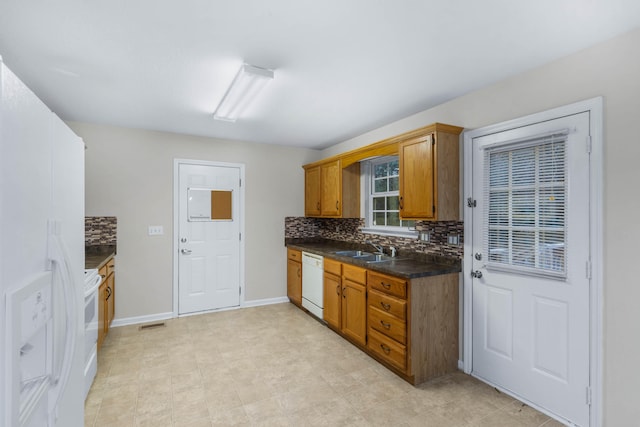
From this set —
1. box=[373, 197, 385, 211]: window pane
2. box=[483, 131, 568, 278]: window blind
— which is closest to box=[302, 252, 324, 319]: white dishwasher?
box=[373, 197, 385, 211]: window pane

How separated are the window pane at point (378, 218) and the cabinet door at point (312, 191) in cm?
87

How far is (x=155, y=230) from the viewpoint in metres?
4.14

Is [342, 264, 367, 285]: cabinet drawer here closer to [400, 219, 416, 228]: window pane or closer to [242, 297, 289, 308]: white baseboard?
Result: [400, 219, 416, 228]: window pane

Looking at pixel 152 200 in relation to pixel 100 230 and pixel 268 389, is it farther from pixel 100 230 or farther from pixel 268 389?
pixel 268 389

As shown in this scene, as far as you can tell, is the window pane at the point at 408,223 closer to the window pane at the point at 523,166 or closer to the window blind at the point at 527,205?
the window blind at the point at 527,205

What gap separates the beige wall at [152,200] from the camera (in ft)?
12.7

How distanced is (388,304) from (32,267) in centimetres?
245

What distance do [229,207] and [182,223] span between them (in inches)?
26.0

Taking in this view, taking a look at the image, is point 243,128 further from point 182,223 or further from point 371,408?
point 371,408

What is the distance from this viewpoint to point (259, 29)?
188cm

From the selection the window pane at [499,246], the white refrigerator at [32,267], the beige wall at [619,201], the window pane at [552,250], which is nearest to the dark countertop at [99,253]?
the white refrigerator at [32,267]

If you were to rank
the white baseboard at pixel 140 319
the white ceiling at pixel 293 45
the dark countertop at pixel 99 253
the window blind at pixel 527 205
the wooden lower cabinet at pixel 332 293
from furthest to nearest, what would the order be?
1. the white baseboard at pixel 140 319
2. the wooden lower cabinet at pixel 332 293
3. the dark countertop at pixel 99 253
4. the window blind at pixel 527 205
5. the white ceiling at pixel 293 45

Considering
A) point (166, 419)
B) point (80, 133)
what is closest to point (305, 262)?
point (166, 419)

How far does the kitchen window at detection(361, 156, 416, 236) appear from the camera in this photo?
3828mm
